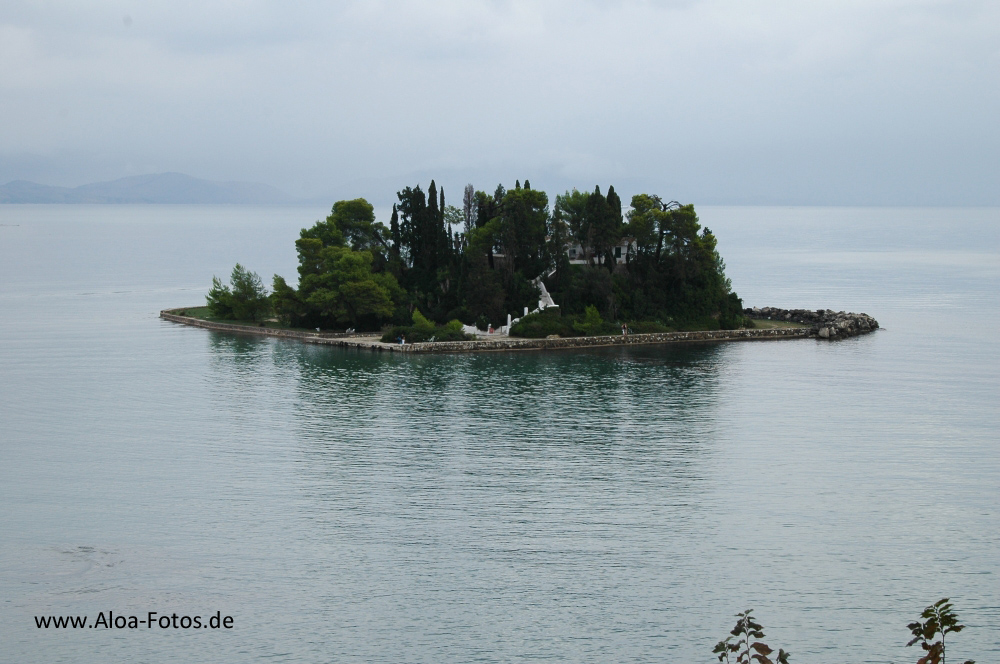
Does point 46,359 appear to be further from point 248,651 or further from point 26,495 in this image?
point 248,651

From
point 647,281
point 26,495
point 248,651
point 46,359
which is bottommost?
point 248,651

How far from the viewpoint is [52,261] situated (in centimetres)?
14662

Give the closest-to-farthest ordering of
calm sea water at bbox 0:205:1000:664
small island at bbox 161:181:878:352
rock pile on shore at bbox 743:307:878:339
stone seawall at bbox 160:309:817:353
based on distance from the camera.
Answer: calm sea water at bbox 0:205:1000:664 < stone seawall at bbox 160:309:817:353 < small island at bbox 161:181:878:352 < rock pile on shore at bbox 743:307:878:339

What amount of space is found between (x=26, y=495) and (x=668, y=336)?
44.8 meters

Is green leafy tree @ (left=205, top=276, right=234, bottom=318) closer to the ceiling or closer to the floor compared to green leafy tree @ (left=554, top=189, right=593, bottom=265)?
closer to the floor

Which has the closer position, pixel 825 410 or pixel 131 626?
pixel 131 626

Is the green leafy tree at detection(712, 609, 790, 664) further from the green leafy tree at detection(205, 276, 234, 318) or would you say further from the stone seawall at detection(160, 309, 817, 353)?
the green leafy tree at detection(205, 276, 234, 318)

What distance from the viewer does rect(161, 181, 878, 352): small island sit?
6556 centimetres

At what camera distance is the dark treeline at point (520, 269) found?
66812mm

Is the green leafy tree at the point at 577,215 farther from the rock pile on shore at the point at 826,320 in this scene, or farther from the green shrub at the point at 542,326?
the rock pile on shore at the point at 826,320

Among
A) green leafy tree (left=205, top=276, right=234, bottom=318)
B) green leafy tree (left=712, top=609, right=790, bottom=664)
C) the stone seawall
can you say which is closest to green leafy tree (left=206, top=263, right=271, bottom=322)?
green leafy tree (left=205, top=276, right=234, bottom=318)

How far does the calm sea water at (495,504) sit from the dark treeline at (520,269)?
30.4ft

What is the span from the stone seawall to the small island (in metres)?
0.10

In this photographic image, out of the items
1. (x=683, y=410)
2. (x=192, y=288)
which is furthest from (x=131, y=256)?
(x=683, y=410)
